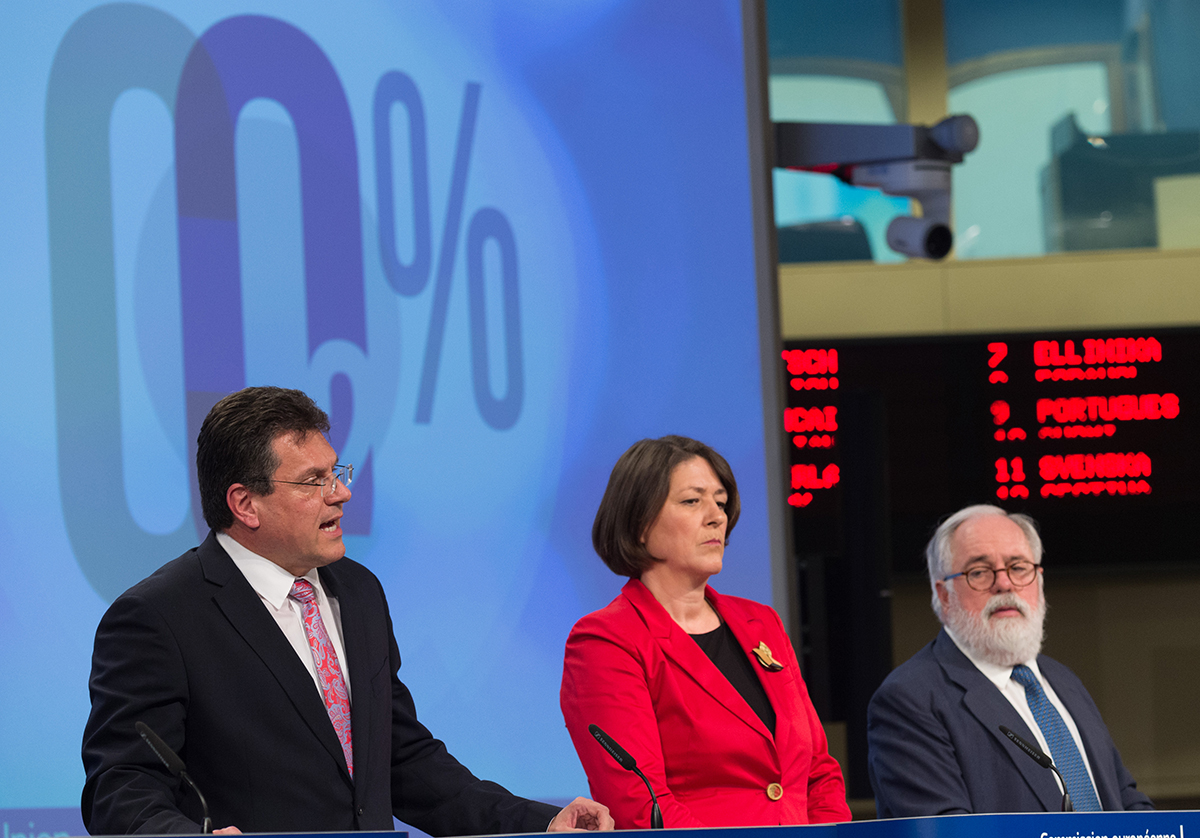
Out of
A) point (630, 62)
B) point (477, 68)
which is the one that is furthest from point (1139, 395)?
point (477, 68)

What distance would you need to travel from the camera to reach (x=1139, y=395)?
5.00 metres

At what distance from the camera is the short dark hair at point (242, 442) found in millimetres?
2012

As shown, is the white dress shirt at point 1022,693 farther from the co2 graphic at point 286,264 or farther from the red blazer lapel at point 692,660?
the co2 graphic at point 286,264

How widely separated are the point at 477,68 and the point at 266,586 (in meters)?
1.65

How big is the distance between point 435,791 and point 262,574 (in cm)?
48

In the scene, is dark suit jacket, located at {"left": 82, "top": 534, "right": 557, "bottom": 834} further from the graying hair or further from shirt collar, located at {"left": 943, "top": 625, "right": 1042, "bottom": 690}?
the graying hair

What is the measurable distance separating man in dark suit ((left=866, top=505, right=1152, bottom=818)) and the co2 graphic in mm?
1037

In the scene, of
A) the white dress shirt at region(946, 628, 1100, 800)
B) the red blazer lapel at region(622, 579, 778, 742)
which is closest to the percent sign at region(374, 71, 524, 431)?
the red blazer lapel at region(622, 579, 778, 742)

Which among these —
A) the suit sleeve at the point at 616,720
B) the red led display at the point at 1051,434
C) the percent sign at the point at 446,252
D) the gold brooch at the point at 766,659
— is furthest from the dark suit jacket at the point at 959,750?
the red led display at the point at 1051,434

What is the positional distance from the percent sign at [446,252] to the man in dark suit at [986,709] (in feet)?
3.76

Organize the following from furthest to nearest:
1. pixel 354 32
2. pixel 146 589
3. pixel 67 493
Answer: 1. pixel 354 32
2. pixel 67 493
3. pixel 146 589

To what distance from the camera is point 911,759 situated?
250cm

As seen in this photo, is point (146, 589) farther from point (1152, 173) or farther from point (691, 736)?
point (1152, 173)

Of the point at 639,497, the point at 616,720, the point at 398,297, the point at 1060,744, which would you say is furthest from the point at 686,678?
the point at 398,297
